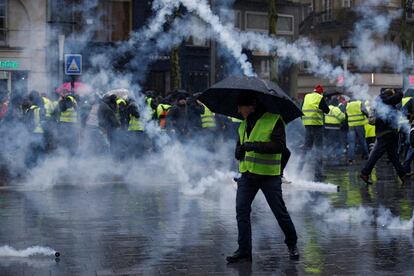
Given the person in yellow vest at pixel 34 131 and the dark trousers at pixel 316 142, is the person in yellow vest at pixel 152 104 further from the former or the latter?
the dark trousers at pixel 316 142

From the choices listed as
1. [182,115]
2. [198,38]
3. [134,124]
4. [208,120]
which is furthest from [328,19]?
[134,124]

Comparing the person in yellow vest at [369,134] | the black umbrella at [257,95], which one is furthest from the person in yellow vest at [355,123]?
the black umbrella at [257,95]

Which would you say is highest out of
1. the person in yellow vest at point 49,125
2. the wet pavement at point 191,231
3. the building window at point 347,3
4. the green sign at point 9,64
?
the building window at point 347,3

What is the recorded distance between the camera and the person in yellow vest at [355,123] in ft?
64.3

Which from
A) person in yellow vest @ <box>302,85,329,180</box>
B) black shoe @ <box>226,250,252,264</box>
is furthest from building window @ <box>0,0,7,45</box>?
black shoe @ <box>226,250,252,264</box>

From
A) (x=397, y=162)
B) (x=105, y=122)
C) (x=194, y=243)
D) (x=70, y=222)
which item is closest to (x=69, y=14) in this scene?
(x=105, y=122)

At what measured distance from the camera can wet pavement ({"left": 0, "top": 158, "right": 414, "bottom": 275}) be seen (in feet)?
23.8

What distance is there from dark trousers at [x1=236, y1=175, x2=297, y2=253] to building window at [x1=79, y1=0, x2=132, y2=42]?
2116cm

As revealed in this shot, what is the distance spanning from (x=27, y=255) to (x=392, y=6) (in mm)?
14975

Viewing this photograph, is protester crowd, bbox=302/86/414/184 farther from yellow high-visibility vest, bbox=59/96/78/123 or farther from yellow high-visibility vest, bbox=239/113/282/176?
yellow high-visibility vest, bbox=59/96/78/123

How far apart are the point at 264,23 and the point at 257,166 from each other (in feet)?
89.9

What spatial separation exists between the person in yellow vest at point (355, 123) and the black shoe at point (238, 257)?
1219cm

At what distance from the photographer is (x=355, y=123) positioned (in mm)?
19938

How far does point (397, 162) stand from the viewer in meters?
13.9
